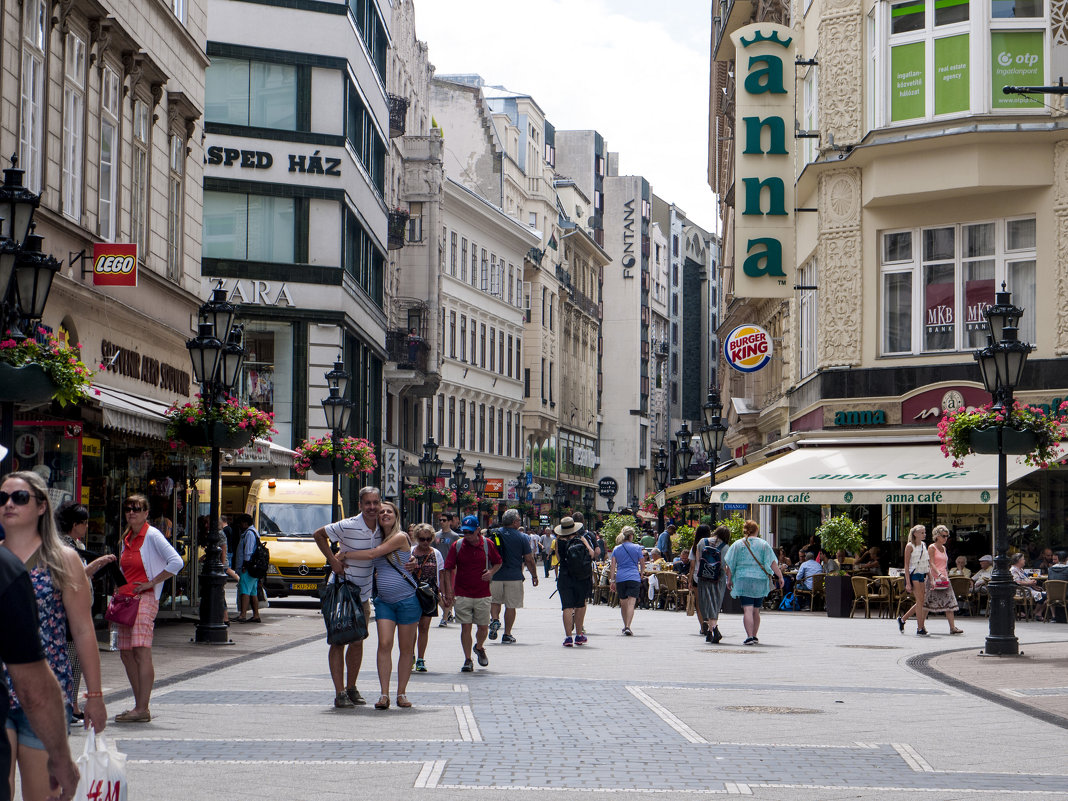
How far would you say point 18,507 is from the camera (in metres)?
6.32

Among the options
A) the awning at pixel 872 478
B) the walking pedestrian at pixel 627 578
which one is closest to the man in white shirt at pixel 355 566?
the walking pedestrian at pixel 627 578

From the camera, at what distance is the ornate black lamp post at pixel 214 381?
827 inches

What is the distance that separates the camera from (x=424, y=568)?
19406 mm

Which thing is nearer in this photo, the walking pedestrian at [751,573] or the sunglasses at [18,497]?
the sunglasses at [18,497]

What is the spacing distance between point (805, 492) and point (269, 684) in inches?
658

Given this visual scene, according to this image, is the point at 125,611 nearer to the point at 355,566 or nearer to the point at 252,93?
the point at 355,566

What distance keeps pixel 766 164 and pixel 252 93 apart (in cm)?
1710

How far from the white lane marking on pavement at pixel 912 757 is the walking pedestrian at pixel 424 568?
5.00m

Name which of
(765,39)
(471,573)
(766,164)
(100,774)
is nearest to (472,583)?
(471,573)

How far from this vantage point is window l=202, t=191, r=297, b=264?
46.8 m

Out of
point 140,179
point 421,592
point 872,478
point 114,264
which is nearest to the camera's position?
point 421,592

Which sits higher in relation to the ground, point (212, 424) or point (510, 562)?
point (212, 424)

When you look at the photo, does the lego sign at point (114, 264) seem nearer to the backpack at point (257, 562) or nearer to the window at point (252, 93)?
the backpack at point (257, 562)

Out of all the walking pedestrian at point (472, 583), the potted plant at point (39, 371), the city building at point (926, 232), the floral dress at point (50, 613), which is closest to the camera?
the floral dress at point (50, 613)
